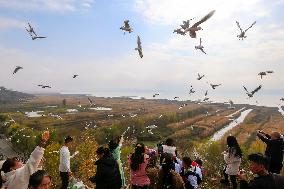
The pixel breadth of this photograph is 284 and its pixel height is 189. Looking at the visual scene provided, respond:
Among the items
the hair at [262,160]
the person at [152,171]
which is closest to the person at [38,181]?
the hair at [262,160]

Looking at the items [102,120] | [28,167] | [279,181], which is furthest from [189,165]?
[102,120]

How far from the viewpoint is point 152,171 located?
10633mm

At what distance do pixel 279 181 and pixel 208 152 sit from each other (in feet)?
207

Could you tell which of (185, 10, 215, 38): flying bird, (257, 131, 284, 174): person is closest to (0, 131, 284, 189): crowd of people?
(257, 131, 284, 174): person

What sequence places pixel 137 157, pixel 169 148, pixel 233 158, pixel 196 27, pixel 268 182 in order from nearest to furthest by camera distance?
1. pixel 268 182
2. pixel 137 157
3. pixel 233 158
4. pixel 169 148
5. pixel 196 27

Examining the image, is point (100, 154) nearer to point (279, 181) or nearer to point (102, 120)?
point (279, 181)

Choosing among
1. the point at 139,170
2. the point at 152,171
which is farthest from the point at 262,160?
the point at 152,171

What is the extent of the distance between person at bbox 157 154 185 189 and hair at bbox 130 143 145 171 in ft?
5.97

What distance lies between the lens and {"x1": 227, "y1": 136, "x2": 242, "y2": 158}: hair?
10625 mm

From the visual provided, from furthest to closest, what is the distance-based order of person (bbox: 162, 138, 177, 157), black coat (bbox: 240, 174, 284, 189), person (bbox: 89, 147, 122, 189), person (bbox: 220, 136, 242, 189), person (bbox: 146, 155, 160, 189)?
person (bbox: 162, 138, 177, 157) < person (bbox: 220, 136, 242, 189) < person (bbox: 146, 155, 160, 189) < person (bbox: 89, 147, 122, 189) < black coat (bbox: 240, 174, 284, 189)

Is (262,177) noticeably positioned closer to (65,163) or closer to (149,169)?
(149,169)

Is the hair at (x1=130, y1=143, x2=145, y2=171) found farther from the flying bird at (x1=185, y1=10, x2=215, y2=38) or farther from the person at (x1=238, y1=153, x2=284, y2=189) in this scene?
the flying bird at (x1=185, y1=10, x2=215, y2=38)

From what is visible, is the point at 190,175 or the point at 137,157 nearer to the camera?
the point at 190,175

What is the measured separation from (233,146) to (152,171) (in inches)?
96.9
